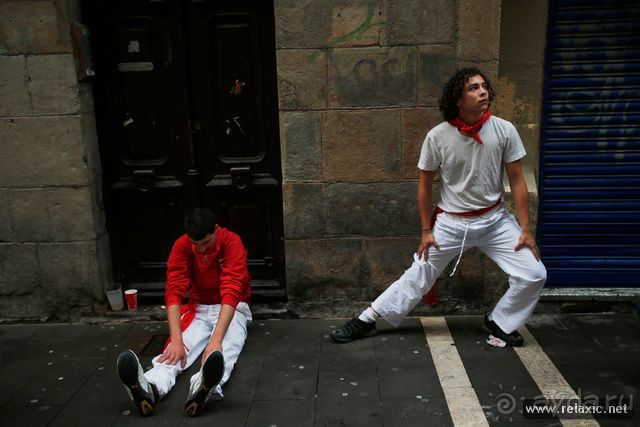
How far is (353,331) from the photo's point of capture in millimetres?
4375

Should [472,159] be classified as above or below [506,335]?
above

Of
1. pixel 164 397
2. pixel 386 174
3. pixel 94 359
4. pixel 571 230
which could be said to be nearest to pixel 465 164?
pixel 386 174

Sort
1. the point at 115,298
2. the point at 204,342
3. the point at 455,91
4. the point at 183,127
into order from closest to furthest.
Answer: the point at 455,91, the point at 204,342, the point at 183,127, the point at 115,298

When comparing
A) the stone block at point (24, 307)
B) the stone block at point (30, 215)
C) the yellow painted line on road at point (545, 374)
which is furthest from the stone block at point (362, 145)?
the stone block at point (24, 307)

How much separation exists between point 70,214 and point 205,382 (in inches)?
88.6

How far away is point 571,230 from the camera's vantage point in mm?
4812

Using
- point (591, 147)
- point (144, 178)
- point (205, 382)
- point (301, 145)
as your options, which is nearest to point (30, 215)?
point (144, 178)

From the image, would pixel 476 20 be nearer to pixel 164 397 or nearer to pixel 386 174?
pixel 386 174

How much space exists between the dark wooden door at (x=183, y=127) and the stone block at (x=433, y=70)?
1.21 meters

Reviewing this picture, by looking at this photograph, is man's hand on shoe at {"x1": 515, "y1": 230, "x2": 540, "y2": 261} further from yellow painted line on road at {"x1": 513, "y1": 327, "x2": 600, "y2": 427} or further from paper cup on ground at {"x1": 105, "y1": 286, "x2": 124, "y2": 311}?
paper cup on ground at {"x1": 105, "y1": 286, "x2": 124, "y2": 311}

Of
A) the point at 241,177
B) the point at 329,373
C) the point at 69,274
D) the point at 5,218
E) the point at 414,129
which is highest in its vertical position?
the point at 414,129

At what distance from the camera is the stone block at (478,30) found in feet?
14.0

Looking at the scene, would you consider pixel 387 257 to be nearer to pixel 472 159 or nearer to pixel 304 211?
pixel 304 211

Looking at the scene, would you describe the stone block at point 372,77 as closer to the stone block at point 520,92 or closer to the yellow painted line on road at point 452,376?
the stone block at point 520,92
